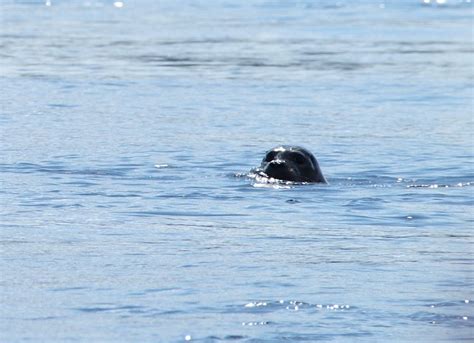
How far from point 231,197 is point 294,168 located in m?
1.16

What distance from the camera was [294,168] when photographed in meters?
13.4

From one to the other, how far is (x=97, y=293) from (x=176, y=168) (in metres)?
5.82

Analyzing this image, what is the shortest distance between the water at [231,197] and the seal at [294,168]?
8.9 inches

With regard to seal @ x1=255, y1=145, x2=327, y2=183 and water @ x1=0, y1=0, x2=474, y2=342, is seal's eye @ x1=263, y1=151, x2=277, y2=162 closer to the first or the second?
seal @ x1=255, y1=145, x2=327, y2=183

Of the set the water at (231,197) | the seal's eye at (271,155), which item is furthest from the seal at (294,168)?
the water at (231,197)

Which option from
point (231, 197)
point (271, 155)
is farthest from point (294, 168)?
point (231, 197)

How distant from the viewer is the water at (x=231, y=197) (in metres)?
8.13

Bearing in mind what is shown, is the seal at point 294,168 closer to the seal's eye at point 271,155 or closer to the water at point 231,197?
the seal's eye at point 271,155

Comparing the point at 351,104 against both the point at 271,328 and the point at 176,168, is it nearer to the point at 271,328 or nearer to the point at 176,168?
the point at 176,168

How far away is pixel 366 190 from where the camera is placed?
13000 mm

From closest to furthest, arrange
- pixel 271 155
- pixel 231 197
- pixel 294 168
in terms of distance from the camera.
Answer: pixel 231 197 < pixel 294 168 < pixel 271 155

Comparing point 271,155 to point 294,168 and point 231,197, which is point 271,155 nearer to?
point 294,168

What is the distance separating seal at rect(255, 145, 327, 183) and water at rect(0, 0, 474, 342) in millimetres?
226

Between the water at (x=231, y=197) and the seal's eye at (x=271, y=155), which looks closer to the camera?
the water at (x=231, y=197)
